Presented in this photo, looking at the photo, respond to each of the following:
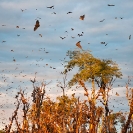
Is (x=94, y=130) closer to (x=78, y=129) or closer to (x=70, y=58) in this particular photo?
(x=78, y=129)

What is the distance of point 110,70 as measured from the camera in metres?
55.1

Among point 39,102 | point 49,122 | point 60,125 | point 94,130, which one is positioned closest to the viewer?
point 94,130

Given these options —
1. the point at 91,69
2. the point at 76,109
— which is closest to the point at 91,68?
the point at 91,69

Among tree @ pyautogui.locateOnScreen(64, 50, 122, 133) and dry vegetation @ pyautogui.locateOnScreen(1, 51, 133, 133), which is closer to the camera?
dry vegetation @ pyautogui.locateOnScreen(1, 51, 133, 133)

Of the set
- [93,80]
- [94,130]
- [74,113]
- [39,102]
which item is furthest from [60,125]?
[93,80]

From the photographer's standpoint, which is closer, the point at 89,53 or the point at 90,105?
the point at 90,105

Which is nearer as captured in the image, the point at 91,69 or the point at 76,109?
the point at 76,109

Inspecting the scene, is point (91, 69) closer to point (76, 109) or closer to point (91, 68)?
point (91, 68)

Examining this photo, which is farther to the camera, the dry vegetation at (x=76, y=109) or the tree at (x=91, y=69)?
the tree at (x=91, y=69)

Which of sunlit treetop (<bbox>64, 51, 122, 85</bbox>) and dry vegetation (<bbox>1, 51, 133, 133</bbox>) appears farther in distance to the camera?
sunlit treetop (<bbox>64, 51, 122, 85</bbox>)

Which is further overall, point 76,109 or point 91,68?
point 91,68

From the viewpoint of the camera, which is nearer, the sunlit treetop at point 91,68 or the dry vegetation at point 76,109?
the dry vegetation at point 76,109

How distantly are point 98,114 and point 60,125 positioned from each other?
2558 mm

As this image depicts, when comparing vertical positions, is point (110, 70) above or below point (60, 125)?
above
